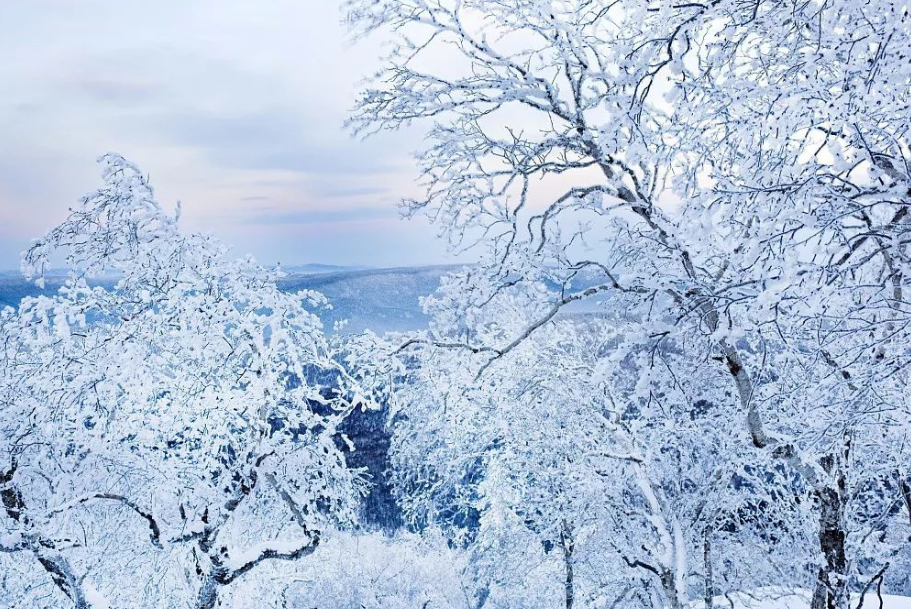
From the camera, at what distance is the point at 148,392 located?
6.50 metres

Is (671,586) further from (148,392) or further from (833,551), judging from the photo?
(148,392)

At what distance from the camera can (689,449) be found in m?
9.00

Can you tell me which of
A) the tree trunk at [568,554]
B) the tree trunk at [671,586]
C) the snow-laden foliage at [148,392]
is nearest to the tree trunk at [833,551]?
the tree trunk at [671,586]

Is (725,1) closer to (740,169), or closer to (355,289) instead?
(740,169)

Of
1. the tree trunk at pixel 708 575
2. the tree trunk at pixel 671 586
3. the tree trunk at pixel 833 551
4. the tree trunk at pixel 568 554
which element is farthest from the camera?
the tree trunk at pixel 568 554

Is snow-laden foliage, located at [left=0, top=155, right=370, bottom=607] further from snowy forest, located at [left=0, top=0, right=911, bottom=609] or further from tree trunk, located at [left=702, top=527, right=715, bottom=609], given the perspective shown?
tree trunk, located at [left=702, top=527, right=715, bottom=609]

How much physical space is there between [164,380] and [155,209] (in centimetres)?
195

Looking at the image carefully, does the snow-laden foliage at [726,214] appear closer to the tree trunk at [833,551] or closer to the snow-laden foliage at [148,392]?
the tree trunk at [833,551]

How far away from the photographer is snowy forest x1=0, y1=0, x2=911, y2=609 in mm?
2971

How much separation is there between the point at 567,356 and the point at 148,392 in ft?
18.9

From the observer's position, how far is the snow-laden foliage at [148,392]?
21.0ft

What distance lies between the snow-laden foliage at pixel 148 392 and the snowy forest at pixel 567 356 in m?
0.04

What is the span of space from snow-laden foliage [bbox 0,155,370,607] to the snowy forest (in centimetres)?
4

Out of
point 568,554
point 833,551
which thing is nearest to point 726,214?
point 833,551
